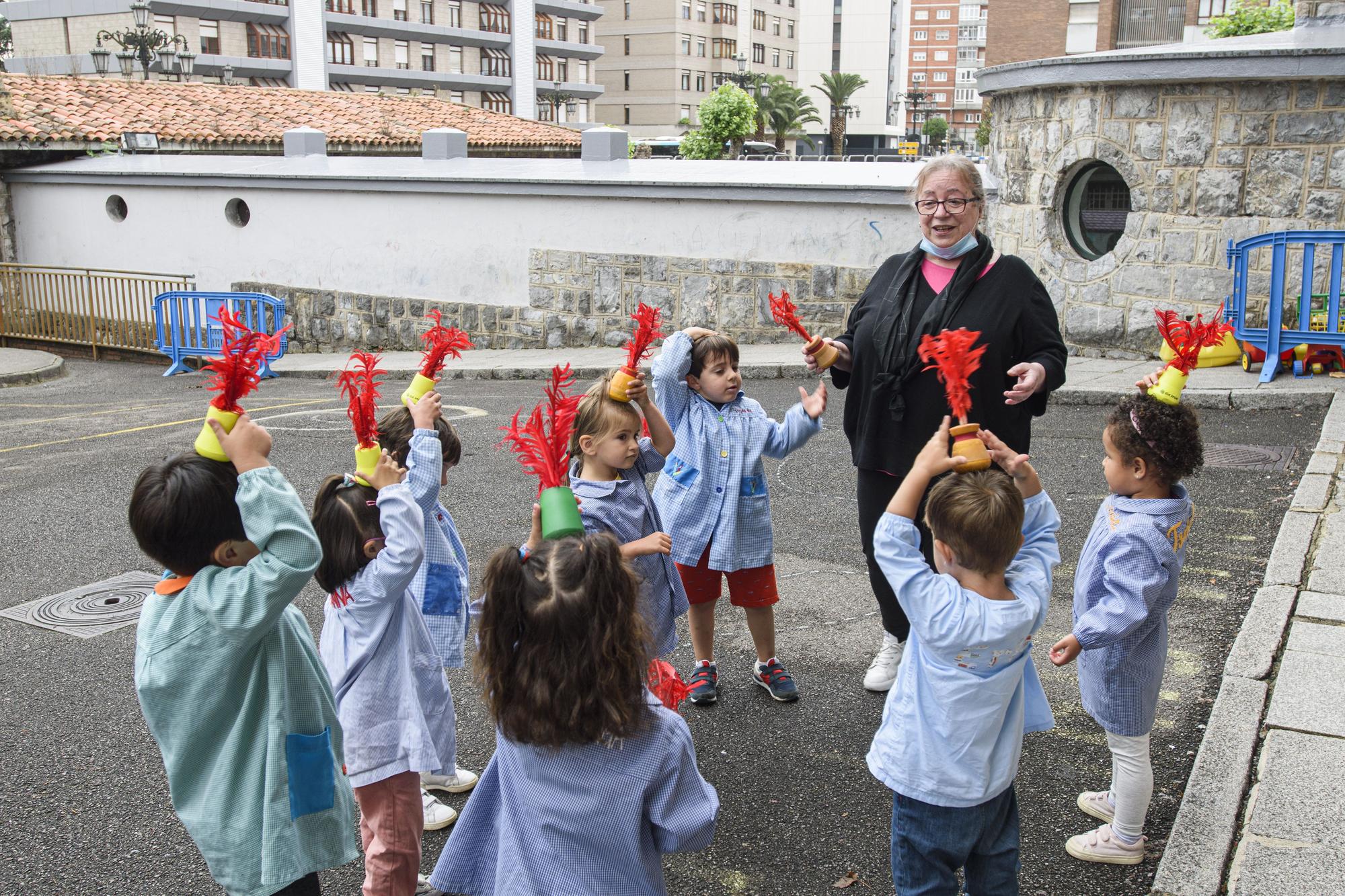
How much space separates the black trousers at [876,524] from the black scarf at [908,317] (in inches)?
9.9

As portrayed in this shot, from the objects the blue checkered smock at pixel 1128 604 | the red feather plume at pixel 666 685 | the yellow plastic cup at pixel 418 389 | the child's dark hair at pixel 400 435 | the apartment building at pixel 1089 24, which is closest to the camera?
the red feather plume at pixel 666 685

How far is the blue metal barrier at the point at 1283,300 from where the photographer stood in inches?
360

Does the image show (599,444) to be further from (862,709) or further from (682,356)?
(862,709)

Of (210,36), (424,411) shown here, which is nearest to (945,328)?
(424,411)

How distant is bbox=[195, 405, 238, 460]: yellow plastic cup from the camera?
92.0 inches

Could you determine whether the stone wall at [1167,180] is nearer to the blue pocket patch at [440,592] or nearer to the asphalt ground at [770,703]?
the asphalt ground at [770,703]

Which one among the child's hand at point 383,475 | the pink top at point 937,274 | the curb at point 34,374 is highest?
the pink top at point 937,274

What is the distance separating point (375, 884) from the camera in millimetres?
2828

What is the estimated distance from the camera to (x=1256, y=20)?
24.4m

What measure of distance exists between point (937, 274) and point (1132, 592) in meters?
1.30

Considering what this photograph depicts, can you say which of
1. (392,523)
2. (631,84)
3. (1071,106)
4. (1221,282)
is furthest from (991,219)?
(631,84)

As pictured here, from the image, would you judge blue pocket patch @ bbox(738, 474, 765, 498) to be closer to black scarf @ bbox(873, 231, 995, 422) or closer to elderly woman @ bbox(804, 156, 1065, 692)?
elderly woman @ bbox(804, 156, 1065, 692)

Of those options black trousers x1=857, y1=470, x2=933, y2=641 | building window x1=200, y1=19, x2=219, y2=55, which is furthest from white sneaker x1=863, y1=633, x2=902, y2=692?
building window x1=200, y1=19, x2=219, y2=55

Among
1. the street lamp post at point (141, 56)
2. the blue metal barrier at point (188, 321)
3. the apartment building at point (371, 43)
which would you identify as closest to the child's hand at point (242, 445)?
the blue metal barrier at point (188, 321)
